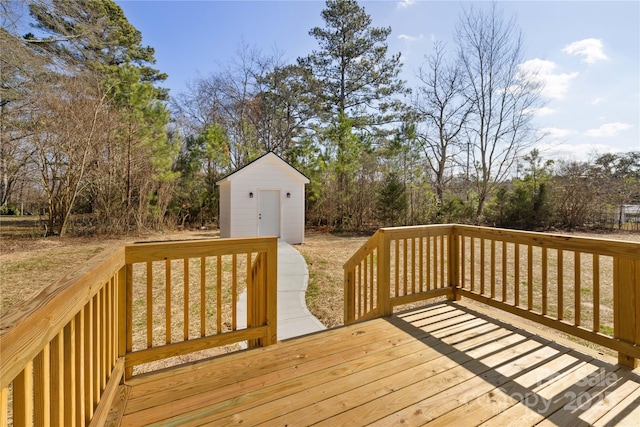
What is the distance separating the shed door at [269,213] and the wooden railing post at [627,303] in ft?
30.6

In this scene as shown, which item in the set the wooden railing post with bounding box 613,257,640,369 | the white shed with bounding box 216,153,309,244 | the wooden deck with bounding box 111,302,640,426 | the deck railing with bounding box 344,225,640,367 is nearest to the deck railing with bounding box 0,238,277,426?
the wooden deck with bounding box 111,302,640,426

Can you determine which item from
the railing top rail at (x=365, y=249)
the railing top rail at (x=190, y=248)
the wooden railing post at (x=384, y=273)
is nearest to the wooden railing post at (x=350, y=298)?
the railing top rail at (x=365, y=249)

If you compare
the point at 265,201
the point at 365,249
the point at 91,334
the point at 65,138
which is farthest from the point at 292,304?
the point at 65,138

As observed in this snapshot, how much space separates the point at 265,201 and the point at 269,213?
1.53 ft

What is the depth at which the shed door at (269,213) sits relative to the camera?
34.7 ft

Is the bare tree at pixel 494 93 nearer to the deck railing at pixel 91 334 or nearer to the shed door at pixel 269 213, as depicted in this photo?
the shed door at pixel 269 213

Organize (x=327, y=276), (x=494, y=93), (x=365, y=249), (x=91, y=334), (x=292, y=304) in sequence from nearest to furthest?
(x=91, y=334) → (x=365, y=249) → (x=292, y=304) → (x=327, y=276) → (x=494, y=93)

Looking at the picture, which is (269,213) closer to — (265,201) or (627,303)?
(265,201)

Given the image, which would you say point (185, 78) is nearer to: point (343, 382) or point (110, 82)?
point (110, 82)

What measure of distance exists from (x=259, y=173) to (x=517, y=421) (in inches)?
383

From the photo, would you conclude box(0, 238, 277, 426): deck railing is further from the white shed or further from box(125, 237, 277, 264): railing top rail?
the white shed

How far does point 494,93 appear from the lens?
14867 millimetres

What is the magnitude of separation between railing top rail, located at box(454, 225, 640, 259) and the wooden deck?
0.82 meters

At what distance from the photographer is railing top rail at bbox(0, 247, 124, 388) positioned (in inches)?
27.4
